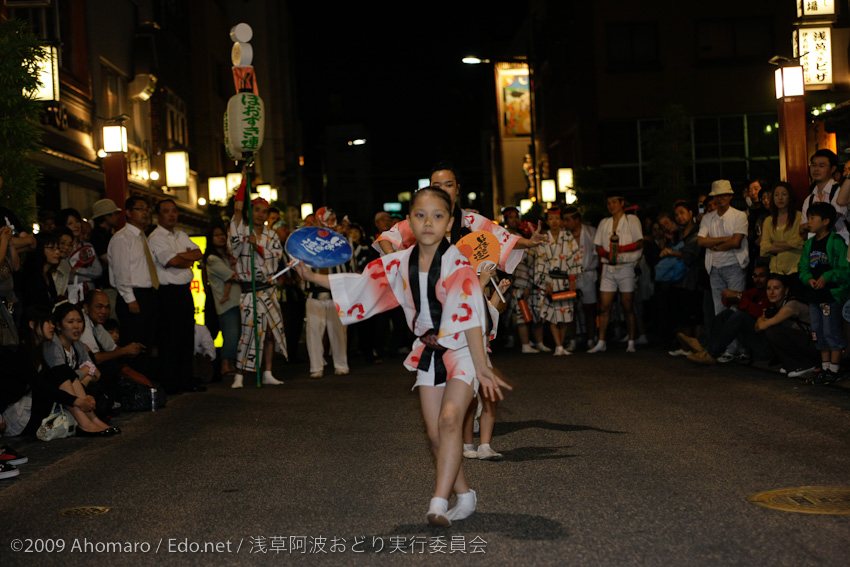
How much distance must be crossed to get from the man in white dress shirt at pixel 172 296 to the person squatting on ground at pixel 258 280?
916 mm

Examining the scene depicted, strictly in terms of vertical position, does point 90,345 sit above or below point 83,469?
above

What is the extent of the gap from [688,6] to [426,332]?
3149 centimetres

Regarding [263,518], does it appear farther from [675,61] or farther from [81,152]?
[675,61]

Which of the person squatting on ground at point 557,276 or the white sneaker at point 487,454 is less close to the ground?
the person squatting on ground at point 557,276

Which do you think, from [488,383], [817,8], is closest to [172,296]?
[488,383]

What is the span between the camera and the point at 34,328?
8.64 meters

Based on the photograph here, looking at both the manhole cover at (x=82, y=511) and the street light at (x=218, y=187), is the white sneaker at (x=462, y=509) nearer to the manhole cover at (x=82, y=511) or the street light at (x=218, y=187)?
the manhole cover at (x=82, y=511)

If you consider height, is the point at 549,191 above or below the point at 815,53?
below

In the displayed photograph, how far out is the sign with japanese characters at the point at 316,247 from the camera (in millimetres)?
5777

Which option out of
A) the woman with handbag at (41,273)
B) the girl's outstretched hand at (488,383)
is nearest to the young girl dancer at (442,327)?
the girl's outstretched hand at (488,383)

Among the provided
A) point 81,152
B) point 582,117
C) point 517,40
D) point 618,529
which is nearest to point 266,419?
point 618,529

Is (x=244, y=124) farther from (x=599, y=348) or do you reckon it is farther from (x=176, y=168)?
(x=176, y=168)

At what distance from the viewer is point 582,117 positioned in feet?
116

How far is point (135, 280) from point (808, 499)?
8006 millimetres
